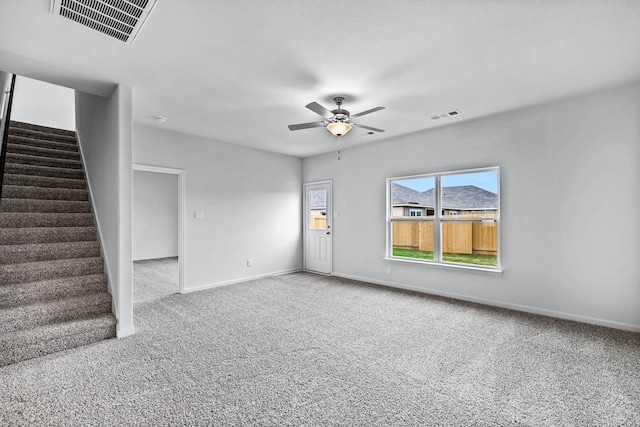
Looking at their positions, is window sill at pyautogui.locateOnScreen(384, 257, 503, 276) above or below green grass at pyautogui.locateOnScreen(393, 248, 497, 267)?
below

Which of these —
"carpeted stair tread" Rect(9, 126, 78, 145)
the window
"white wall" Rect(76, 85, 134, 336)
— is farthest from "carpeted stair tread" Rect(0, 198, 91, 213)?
the window

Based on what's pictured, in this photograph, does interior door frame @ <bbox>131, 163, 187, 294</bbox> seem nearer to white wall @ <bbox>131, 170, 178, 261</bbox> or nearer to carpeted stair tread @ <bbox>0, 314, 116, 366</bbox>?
carpeted stair tread @ <bbox>0, 314, 116, 366</bbox>

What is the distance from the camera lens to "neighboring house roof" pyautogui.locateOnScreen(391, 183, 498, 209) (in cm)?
442

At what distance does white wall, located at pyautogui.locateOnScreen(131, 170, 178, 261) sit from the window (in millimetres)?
6375

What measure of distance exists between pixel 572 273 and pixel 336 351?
Answer: 2974 millimetres

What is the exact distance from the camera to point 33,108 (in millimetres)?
6141

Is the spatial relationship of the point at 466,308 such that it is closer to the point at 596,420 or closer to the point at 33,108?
the point at 596,420

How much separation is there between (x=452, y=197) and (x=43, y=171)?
20.0ft

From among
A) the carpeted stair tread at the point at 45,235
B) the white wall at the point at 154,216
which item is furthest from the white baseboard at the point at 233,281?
the white wall at the point at 154,216

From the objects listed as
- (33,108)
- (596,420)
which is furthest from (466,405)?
(33,108)

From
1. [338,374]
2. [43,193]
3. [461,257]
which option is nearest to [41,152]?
[43,193]

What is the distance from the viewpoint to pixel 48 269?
11.1 ft

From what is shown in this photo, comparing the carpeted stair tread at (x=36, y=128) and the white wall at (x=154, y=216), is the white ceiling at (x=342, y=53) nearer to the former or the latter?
the carpeted stair tread at (x=36, y=128)

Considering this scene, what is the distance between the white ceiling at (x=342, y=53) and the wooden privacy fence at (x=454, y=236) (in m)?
1.74
